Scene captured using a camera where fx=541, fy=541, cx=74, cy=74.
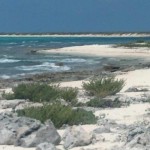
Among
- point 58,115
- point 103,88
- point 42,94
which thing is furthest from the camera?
point 103,88

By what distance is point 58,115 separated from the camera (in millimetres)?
11484

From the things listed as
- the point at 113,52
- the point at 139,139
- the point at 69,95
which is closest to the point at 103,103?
the point at 69,95

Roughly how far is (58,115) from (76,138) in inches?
82.8

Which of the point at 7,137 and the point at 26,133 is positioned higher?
the point at 26,133

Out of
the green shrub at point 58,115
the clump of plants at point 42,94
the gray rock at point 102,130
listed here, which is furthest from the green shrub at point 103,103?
the gray rock at point 102,130

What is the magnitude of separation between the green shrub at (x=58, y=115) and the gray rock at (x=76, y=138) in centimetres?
178

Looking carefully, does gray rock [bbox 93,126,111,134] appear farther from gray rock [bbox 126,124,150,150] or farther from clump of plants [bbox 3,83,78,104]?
clump of plants [bbox 3,83,78,104]

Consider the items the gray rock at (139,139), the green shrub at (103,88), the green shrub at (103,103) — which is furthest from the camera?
the green shrub at (103,88)

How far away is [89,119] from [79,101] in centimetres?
391

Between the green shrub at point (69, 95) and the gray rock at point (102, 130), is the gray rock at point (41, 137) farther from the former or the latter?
the green shrub at point (69, 95)

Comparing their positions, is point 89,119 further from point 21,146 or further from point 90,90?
point 90,90

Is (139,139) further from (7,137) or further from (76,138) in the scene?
(7,137)

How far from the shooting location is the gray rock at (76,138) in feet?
30.7

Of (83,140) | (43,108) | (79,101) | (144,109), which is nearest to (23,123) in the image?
(83,140)
